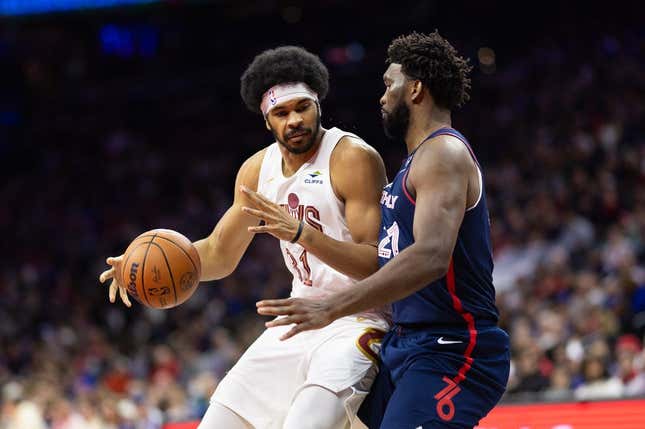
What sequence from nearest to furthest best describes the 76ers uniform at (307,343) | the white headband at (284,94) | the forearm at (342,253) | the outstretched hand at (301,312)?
the outstretched hand at (301,312)
the forearm at (342,253)
the 76ers uniform at (307,343)
the white headband at (284,94)

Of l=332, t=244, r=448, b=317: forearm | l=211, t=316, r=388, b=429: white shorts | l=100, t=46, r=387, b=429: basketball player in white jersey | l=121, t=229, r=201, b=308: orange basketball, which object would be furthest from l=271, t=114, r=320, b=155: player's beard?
l=332, t=244, r=448, b=317: forearm

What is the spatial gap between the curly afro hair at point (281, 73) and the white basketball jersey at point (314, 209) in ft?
0.93

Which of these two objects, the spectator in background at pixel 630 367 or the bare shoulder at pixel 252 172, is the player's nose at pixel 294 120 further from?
the spectator in background at pixel 630 367

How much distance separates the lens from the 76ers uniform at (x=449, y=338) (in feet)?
11.9

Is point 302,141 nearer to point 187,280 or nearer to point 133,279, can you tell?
point 187,280

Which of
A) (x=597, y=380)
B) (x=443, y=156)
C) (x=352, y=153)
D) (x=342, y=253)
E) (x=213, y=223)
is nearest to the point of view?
(x=443, y=156)

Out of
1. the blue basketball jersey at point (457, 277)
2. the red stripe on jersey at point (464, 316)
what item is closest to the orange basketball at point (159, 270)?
the blue basketball jersey at point (457, 277)

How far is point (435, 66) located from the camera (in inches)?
156

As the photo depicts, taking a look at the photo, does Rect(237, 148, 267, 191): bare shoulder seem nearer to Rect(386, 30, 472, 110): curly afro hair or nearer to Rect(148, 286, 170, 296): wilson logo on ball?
Rect(148, 286, 170, 296): wilson logo on ball

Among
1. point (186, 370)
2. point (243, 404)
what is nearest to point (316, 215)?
point (243, 404)

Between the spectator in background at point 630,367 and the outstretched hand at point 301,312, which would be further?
the spectator in background at point 630,367

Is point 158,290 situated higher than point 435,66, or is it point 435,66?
point 435,66

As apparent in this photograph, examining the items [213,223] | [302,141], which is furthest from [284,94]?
[213,223]

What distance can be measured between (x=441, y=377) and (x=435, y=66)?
4.27ft
